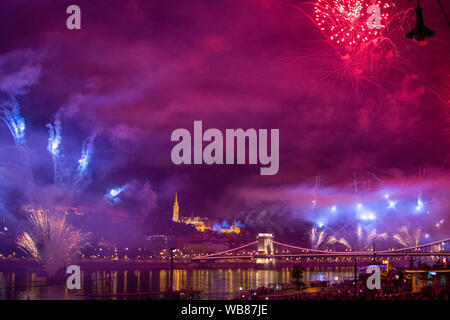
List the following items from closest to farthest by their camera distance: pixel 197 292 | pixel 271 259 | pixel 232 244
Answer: pixel 197 292, pixel 271 259, pixel 232 244

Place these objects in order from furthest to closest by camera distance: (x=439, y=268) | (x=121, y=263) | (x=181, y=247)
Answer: (x=181, y=247)
(x=121, y=263)
(x=439, y=268)

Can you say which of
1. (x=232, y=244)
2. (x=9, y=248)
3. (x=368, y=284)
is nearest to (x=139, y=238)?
(x=232, y=244)

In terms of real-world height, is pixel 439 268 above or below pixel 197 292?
above

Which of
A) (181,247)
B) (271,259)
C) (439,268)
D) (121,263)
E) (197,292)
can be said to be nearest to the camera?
(439,268)

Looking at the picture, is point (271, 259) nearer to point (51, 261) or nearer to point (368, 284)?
point (51, 261)
